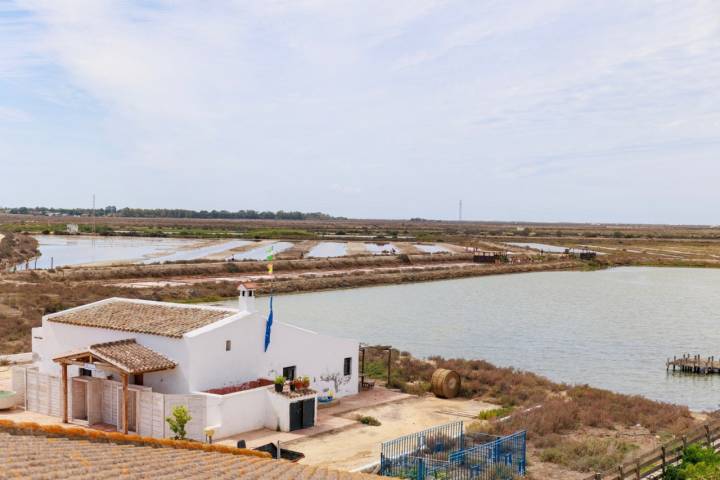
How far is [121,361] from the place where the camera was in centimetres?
1866

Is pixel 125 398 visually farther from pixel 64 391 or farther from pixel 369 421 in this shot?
pixel 369 421

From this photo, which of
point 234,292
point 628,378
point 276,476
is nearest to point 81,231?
point 234,292

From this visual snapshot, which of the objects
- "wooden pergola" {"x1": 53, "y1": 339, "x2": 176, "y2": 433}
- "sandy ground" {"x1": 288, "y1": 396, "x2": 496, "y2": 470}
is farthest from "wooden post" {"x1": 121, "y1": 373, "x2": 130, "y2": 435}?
"sandy ground" {"x1": 288, "y1": 396, "x2": 496, "y2": 470}

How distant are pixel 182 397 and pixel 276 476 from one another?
10.3 meters

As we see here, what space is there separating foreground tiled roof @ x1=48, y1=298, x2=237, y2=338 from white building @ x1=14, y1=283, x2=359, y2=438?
0.12ft

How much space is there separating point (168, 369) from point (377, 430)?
6218 millimetres

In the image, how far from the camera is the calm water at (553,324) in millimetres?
33625

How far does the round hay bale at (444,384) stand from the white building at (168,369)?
5380mm

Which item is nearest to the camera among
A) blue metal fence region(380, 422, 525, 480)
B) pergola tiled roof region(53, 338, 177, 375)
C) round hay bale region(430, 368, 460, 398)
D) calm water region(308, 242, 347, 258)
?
blue metal fence region(380, 422, 525, 480)

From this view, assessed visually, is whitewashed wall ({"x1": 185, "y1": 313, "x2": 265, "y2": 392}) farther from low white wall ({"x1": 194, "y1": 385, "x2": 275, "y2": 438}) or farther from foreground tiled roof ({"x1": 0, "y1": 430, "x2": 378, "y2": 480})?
foreground tiled roof ({"x1": 0, "y1": 430, "x2": 378, "y2": 480})

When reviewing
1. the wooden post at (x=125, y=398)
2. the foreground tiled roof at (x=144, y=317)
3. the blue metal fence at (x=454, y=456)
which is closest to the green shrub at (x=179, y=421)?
the wooden post at (x=125, y=398)

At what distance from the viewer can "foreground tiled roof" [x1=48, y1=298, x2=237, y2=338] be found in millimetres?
20219

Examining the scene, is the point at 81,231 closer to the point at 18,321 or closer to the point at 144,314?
the point at 18,321

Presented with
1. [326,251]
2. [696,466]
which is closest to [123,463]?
[696,466]
